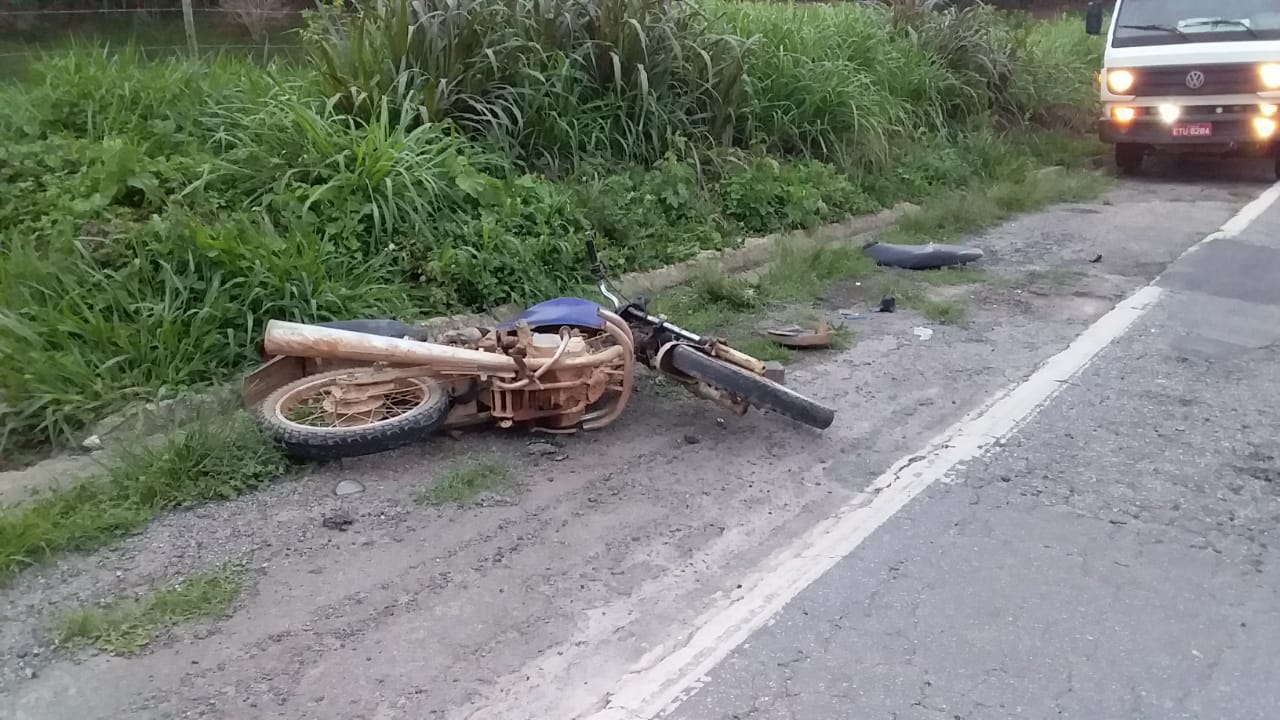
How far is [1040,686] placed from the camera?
3.15 m

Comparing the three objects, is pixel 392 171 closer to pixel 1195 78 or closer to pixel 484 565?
pixel 484 565

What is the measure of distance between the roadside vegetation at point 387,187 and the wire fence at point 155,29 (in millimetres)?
761

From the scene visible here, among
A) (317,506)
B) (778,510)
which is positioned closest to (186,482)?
(317,506)

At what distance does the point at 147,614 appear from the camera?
348 cm

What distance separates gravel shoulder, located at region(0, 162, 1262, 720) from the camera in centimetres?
314

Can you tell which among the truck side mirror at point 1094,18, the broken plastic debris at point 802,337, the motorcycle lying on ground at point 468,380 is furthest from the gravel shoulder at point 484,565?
the truck side mirror at point 1094,18

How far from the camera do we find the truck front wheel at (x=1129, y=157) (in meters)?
12.3

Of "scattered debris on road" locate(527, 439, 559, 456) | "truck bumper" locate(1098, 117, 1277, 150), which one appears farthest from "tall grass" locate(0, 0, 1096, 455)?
"truck bumper" locate(1098, 117, 1277, 150)

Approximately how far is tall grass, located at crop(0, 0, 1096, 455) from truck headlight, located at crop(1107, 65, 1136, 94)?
7.85ft

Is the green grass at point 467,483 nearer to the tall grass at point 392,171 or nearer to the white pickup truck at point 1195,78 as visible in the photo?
the tall grass at point 392,171

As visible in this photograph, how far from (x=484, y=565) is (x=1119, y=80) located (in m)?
10.4

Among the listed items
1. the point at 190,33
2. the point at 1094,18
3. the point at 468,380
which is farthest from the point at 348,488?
the point at 1094,18

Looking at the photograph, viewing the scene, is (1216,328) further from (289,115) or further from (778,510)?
(289,115)

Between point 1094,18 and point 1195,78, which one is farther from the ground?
point 1094,18
